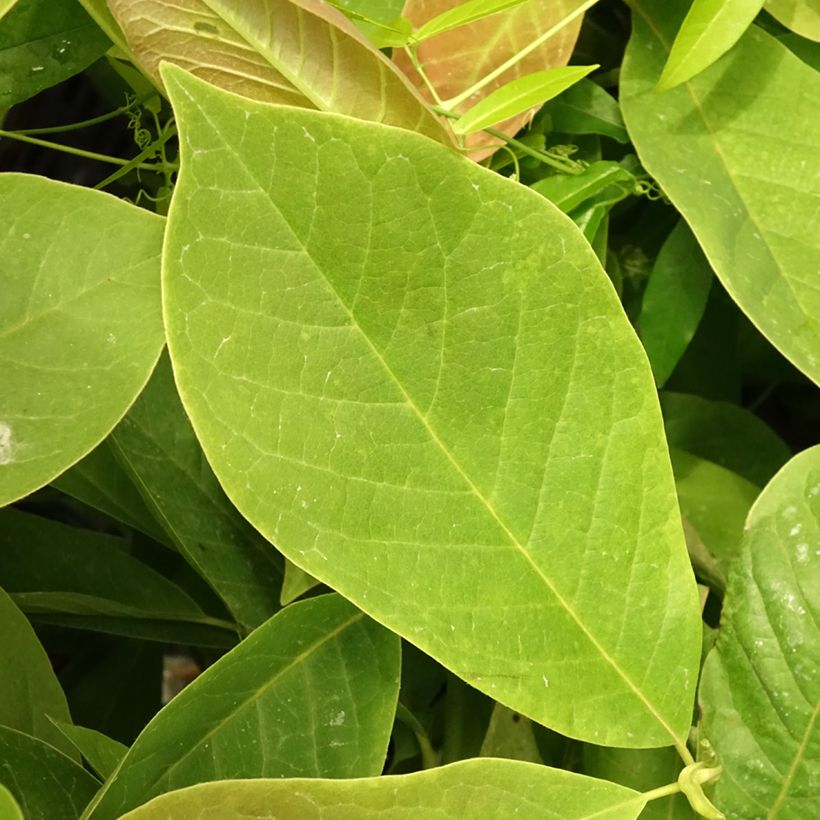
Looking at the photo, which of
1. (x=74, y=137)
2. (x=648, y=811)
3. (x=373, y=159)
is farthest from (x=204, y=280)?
(x=74, y=137)

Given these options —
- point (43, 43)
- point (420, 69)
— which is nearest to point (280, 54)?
point (420, 69)

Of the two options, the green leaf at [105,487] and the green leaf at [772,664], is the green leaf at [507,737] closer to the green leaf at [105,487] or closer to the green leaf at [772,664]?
the green leaf at [772,664]

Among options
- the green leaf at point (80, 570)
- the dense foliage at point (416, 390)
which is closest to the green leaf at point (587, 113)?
the dense foliage at point (416, 390)

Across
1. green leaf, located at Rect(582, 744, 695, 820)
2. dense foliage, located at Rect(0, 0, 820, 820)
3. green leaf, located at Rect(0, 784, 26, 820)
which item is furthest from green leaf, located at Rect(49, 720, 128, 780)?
green leaf, located at Rect(582, 744, 695, 820)

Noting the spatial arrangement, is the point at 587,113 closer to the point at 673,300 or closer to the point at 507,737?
the point at 673,300

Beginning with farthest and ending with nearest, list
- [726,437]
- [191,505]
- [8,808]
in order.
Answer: [726,437], [191,505], [8,808]

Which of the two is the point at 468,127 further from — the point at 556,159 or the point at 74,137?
the point at 74,137
